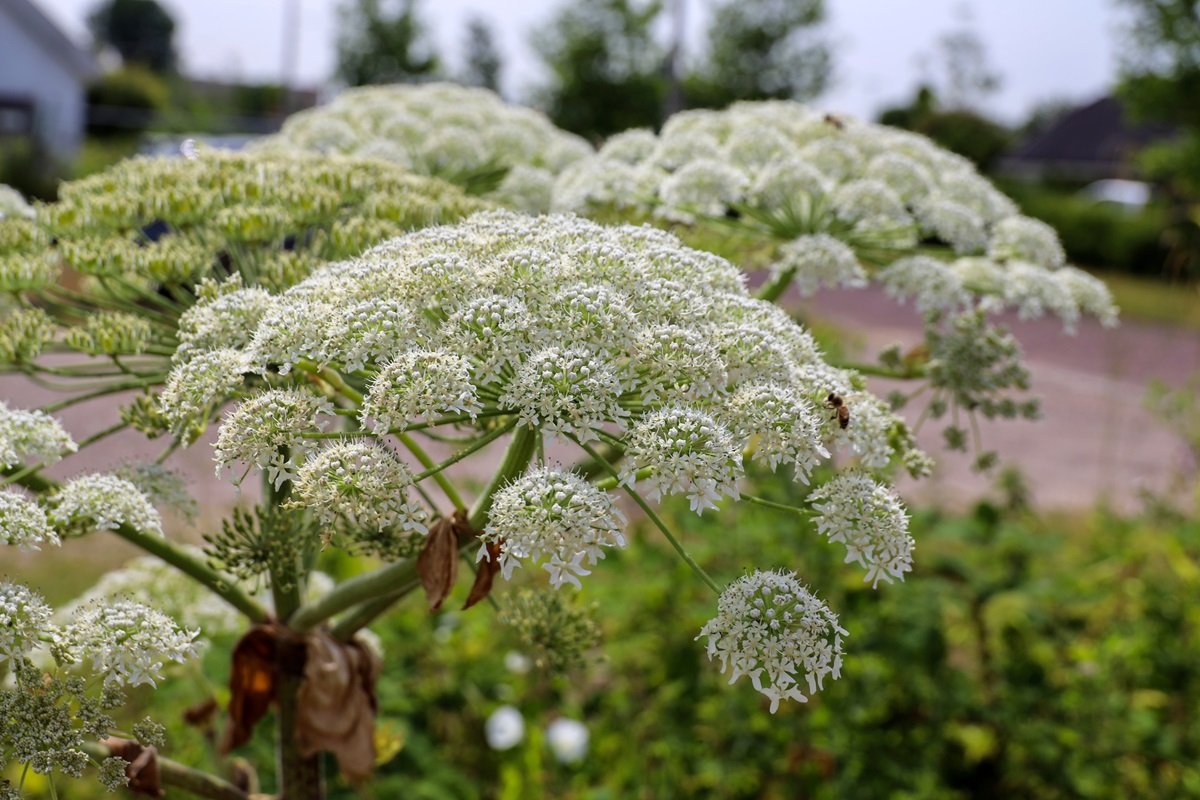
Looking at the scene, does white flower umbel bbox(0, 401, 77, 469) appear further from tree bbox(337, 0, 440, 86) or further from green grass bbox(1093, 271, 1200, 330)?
tree bbox(337, 0, 440, 86)

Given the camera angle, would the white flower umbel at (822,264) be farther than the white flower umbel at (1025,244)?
No

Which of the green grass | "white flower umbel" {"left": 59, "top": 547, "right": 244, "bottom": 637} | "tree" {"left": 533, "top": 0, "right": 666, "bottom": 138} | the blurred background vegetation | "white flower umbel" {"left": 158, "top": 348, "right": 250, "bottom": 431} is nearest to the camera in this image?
"white flower umbel" {"left": 158, "top": 348, "right": 250, "bottom": 431}

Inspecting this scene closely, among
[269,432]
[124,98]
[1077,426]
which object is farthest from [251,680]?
[124,98]

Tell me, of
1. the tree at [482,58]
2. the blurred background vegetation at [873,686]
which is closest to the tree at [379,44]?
the tree at [482,58]

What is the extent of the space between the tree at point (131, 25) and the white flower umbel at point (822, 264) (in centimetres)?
A: 12581

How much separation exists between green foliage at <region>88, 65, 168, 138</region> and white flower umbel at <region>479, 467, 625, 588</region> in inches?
2097

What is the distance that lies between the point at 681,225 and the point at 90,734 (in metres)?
1.98

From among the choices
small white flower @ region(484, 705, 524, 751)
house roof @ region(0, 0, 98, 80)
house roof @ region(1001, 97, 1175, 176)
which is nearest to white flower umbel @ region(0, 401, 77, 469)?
small white flower @ region(484, 705, 524, 751)

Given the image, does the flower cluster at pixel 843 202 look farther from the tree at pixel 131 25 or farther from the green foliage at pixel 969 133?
the tree at pixel 131 25

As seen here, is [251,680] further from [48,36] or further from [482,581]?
[48,36]

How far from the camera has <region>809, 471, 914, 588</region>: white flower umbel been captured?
1585 millimetres

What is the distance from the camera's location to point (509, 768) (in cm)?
436

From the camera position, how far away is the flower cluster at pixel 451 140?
325 cm

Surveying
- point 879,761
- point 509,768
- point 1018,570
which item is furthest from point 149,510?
point 1018,570
